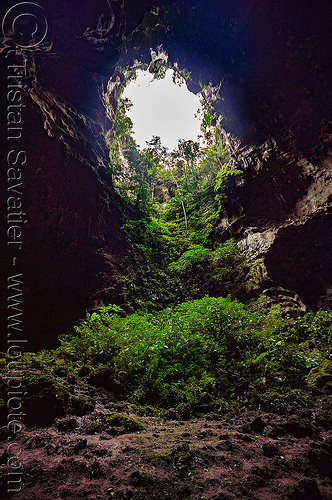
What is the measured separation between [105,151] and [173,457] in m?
11.3

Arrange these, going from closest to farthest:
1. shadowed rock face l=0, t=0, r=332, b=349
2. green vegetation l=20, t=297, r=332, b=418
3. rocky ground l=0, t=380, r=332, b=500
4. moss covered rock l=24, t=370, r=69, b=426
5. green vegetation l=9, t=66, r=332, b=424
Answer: rocky ground l=0, t=380, r=332, b=500
moss covered rock l=24, t=370, r=69, b=426
green vegetation l=9, t=66, r=332, b=424
green vegetation l=20, t=297, r=332, b=418
shadowed rock face l=0, t=0, r=332, b=349

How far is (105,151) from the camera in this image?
34.7ft

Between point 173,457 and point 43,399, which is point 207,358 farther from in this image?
point 43,399

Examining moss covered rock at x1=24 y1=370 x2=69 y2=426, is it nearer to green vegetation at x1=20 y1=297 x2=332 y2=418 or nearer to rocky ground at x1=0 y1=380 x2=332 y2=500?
rocky ground at x1=0 y1=380 x2=332 y2=500

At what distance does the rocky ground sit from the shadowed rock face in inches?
168

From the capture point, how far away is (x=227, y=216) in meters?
11.3

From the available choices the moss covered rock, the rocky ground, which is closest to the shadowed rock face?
the moss covered rock

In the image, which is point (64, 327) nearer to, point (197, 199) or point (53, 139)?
point (53, 139)

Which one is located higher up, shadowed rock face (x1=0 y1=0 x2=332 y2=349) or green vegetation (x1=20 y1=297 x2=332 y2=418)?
shadowed rock face (x1=0 y1=0 x2=332 y2=349)

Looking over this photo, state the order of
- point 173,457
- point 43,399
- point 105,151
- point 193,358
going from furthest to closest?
point 105,151 → point 193,358 → point 43,399 → point 173,457

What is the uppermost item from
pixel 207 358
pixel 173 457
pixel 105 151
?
pixel 105 151

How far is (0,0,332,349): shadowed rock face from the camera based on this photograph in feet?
20.4

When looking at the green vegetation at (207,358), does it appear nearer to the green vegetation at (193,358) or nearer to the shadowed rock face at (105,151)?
the green vegetation at (193,358)

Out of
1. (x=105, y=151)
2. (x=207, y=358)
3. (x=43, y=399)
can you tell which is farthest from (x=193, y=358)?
(x=105, y=151)
